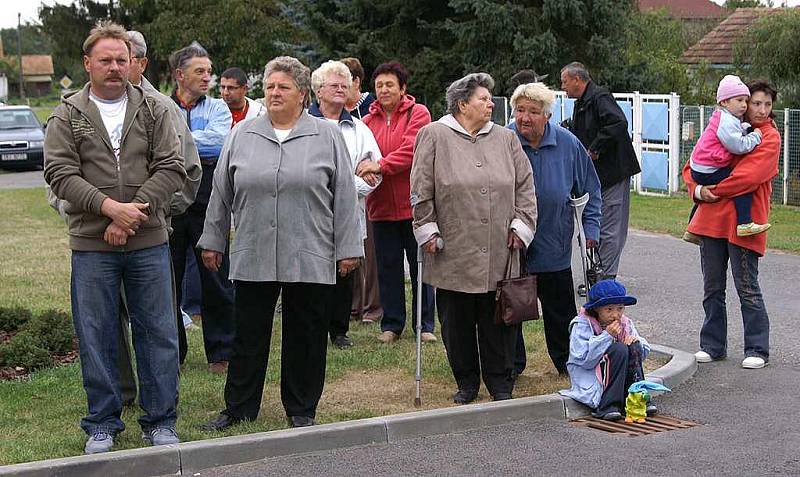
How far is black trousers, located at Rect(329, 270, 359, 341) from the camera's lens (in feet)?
30.2

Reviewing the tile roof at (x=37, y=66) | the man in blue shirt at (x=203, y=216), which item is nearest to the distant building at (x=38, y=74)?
the tile roof at (x=37, y=66)

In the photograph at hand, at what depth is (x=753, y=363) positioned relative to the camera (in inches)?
327

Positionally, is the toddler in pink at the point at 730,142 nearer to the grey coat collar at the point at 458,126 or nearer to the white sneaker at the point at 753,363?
the white sneaker at the point at 753,363

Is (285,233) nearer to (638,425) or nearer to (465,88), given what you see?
(465,88)

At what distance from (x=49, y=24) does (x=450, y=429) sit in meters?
45.5

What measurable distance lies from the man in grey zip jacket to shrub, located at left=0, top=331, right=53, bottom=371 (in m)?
2.18

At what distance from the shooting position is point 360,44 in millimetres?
26141

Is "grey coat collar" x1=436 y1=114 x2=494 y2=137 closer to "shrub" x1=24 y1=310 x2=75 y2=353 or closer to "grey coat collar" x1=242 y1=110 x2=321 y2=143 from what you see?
"grey coat collar" x1=242 y1=110 x2=321 y2=143

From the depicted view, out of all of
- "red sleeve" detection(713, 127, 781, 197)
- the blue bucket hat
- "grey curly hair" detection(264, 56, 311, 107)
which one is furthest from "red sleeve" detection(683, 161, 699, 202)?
"grey curly hair" detection(264, 56, 311, 107)

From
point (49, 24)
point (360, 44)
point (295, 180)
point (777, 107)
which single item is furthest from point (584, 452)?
point (49, 24)

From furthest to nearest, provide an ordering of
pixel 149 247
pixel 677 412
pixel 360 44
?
pixel 360 44 < pixel 677 412 < pixel 149 247

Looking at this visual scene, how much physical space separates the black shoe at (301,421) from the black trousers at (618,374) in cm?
169

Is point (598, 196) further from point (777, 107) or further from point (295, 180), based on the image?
point (777, 107)

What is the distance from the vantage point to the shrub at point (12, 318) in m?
9.37
